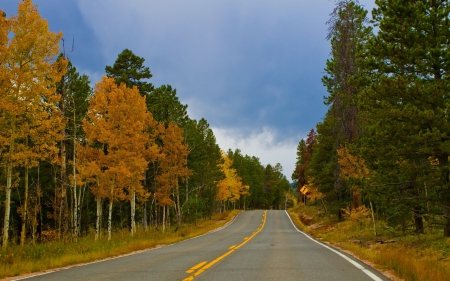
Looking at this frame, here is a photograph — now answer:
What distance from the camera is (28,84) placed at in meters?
16.5

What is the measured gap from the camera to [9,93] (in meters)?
16.0

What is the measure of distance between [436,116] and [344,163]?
11335 millimetres

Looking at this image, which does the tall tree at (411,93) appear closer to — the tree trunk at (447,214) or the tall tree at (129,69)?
the tree trunk at (447,214)

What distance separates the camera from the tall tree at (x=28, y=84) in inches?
631

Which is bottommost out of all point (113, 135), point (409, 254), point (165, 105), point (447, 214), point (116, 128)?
point (409, 254)

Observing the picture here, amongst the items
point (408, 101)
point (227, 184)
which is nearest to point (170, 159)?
point (408, 101)

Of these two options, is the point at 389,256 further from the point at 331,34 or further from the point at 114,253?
the point at 331,34

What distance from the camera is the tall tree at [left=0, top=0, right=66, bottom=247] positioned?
16031 millimetres

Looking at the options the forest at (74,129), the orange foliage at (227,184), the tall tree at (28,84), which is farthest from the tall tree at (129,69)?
the orange foliage at (227,184)

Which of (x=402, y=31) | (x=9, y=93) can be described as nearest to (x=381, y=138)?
(x=402, y=31)

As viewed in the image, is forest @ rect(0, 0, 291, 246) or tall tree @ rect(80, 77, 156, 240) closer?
forest @ rect(0, 0, 291, 246)

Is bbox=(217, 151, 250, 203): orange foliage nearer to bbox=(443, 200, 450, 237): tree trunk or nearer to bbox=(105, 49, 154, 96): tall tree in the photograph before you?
bbox=(105, 49, 154, 96): tall tree

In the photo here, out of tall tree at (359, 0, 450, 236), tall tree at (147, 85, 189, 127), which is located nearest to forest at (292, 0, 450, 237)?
tall tree at (359, 0, 450, 236)

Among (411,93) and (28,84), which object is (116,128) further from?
(411,93)
